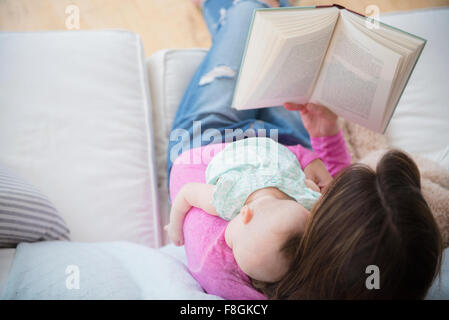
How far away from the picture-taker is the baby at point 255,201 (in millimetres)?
408

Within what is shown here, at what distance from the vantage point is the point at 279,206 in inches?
16.8

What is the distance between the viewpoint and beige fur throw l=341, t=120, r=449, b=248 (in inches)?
21.0

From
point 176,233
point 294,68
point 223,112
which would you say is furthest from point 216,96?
point 176,233

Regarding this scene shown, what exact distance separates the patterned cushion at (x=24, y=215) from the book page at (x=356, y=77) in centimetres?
59

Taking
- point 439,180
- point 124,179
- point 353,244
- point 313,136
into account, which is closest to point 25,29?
point 124,179

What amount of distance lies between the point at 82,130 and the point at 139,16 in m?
0.39

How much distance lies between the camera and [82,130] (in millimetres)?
752

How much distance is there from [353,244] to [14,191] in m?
0.57

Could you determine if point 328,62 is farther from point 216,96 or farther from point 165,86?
point 165,86

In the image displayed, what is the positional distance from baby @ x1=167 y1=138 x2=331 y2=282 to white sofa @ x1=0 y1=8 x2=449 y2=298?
20 cm

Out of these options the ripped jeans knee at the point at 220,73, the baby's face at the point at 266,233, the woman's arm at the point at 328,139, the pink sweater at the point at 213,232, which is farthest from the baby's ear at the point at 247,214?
the ripped jeans knee at the point at 220,73
